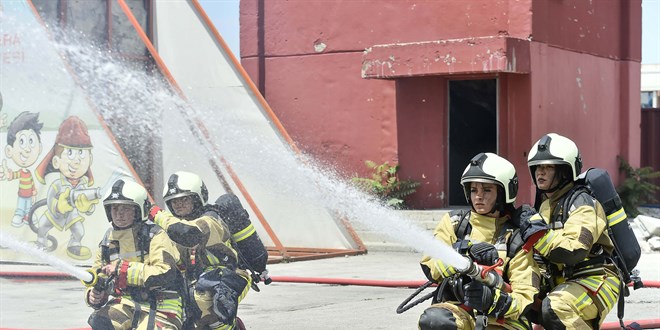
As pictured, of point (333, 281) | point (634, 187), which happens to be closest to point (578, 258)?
point (333, 281)

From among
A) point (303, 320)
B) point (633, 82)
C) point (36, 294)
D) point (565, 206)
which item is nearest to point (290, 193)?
point (36, 294)

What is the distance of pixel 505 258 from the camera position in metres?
5.78

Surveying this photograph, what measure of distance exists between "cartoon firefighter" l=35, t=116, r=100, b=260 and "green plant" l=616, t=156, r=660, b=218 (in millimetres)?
9598

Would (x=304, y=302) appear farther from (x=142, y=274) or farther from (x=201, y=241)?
(x=142, y=274)

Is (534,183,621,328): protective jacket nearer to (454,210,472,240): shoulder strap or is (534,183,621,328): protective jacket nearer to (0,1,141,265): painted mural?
(454,210,472,240): shoulder strap

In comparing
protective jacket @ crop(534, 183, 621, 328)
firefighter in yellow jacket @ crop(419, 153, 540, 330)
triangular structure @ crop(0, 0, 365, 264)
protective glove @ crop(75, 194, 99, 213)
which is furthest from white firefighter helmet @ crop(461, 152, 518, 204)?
protective glove @ crop(75, 194, 99, 213)

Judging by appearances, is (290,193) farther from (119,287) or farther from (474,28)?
(119,287)

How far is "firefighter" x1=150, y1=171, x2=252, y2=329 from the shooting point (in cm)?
680

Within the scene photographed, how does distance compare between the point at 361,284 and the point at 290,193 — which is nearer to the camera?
the point at 361,284

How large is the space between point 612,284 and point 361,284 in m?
6.19

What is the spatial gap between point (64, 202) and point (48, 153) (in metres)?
0.65

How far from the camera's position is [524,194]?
1758 centimetres

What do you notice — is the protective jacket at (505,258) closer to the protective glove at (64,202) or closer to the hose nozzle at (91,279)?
the hose nozzle at (91,279)

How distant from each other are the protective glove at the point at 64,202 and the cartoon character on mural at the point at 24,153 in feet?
1.03
